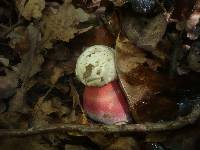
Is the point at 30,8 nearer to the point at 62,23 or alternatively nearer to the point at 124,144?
the point at 62,23

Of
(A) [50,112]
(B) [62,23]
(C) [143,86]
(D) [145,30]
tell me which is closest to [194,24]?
(D) [145,30]

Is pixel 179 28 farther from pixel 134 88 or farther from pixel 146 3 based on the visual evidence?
pixel 134 88

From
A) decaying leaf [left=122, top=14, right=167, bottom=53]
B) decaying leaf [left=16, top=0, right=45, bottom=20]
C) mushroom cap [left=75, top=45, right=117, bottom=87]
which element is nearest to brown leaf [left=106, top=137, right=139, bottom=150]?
mushroom cap [left=75, top=45, right=117, bottom=87]

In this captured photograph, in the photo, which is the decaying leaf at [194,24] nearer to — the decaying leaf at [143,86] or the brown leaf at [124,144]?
the decaying leaf at [143,86]

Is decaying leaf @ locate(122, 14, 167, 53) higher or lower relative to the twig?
higher

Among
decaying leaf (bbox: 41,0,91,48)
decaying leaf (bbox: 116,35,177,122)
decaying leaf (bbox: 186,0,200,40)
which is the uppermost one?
decaying leaf (bbox: 186,0,200,40)

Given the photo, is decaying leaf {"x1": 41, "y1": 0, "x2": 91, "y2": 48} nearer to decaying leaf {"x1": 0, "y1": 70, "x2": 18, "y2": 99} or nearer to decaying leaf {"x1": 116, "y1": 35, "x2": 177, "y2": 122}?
decaying leaf {"x1": 0, "y1": 70, "x2": 18, "y2": 99}

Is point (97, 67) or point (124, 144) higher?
point (97, 67)
